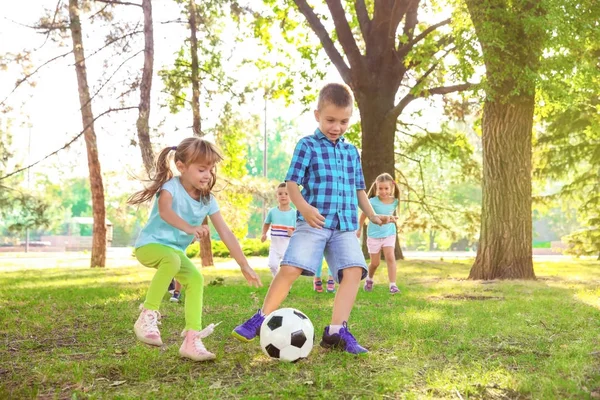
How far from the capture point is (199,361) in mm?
4648

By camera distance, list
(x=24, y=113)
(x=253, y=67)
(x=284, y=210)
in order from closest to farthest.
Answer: (x=284, y=210) → (x=24, y=113) → (x=253, y=67)

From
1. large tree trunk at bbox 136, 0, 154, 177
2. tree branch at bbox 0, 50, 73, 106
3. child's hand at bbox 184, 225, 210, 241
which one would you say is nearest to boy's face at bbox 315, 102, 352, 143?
child's hand at bbox 184, 225, 210, 241

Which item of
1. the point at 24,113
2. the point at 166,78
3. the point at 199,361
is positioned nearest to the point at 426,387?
the point at 199,361

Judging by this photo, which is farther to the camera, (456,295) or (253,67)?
(253,67)

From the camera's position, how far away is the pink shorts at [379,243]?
9953 mm

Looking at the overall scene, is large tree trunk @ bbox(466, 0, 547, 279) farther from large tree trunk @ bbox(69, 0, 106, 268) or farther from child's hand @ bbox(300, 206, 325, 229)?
large tree trunk @ bbox(69, 0, 106, 268)

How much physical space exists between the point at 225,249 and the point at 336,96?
2612cm

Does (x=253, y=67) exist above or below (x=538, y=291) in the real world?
above

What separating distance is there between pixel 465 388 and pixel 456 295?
18.6 feet

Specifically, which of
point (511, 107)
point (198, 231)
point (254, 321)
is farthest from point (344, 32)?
point (198, 231)

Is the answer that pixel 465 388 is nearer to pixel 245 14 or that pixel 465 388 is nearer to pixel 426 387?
pixel 426 387

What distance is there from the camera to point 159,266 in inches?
193

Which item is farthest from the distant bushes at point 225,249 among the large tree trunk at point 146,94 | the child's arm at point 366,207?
the child's arm at point 366,207

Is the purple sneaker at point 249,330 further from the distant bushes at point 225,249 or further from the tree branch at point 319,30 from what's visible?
the distant bushes at point 225,249
